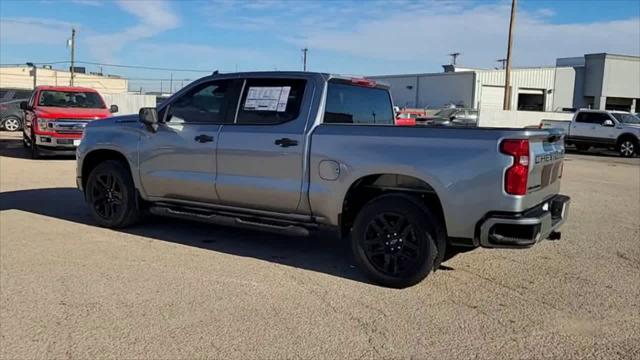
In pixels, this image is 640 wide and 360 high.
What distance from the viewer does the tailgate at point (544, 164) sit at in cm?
498

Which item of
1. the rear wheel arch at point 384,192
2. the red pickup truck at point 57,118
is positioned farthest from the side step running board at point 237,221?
the red pickup truck at point 57,118

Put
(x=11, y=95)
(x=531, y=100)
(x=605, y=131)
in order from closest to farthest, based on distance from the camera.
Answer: (x=605, y=131) < (x=11, y=95) < (x=531, y=100)

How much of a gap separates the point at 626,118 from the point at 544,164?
21.9 m

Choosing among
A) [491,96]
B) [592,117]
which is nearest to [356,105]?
[592,117]

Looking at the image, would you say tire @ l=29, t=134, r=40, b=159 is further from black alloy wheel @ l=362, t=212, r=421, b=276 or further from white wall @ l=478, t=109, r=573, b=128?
white wall @ l=478, t=109, r=573, b=128

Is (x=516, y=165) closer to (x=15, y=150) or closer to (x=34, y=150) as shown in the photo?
(x=34, y=150)

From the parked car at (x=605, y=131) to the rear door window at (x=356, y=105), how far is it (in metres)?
18.2

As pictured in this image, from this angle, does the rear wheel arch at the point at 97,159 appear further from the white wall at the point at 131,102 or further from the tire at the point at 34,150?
the white wall at the point at 131,102

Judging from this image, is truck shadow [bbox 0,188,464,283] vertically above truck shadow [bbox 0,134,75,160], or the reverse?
truck shadow [bbox 0,188,464,283]

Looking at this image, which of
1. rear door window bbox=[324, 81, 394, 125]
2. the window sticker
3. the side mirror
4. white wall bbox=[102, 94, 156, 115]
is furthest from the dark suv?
rear door window bbox=[324, 81, 394, 125]

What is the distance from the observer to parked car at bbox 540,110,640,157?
23.6 metres

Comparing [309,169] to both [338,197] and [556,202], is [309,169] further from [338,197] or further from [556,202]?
[556,202]

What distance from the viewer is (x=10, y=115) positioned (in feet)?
89.2

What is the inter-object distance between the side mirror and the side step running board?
951 millimetres
